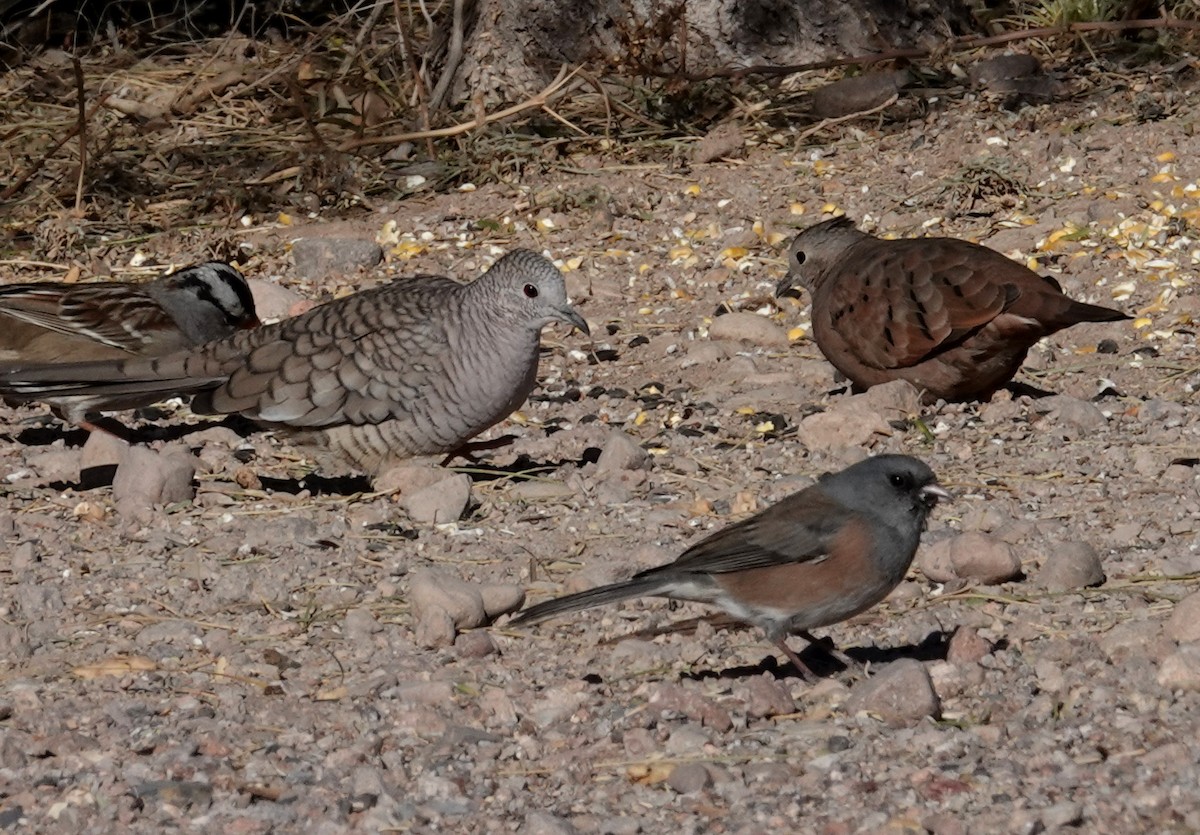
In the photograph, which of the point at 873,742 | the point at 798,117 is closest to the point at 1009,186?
the point at 798,117

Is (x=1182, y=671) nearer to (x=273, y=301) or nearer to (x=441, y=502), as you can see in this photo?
(x=441, y=502)

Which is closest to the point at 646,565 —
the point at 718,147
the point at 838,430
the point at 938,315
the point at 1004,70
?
the point at 838,430

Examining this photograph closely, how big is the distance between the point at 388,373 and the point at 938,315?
84.0 inches

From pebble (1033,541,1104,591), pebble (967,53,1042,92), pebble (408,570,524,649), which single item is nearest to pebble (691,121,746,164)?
pebble (967,53,1042,92)

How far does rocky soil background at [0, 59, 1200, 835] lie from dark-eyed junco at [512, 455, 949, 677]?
201 mm

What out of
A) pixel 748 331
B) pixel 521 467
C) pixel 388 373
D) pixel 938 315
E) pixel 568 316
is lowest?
pixel 748 331

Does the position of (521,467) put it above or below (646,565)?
below

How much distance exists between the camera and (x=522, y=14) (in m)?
10.7

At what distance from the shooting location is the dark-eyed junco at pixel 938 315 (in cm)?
688

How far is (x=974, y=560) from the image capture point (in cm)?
528

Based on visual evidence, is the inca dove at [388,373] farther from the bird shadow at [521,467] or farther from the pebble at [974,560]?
the pebble at [974,560]

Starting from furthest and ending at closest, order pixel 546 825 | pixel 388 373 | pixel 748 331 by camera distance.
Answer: pixel 748 331
pixel 388 373
pixel 546 825

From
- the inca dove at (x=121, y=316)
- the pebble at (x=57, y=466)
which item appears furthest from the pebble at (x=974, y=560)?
the inca dove at (x=121, y=316)

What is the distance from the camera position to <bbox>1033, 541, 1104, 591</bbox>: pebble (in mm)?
5211
